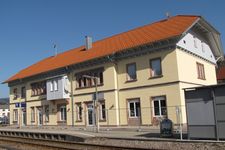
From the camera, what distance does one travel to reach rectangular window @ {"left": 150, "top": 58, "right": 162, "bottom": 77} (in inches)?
1044

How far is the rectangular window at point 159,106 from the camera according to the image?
84.6 ft

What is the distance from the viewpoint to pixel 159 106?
85.8 feet

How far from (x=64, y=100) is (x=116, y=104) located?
8171 mm

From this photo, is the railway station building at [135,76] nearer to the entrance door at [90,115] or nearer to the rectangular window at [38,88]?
the entrance door at [90,115]

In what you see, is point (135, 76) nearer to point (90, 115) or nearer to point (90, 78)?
point (90, 78)

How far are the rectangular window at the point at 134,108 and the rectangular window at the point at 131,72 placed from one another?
208cm

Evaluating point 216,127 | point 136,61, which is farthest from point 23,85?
point 216,127

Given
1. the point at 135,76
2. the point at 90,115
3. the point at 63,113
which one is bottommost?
the point at 90,115

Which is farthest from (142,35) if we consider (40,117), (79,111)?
(40,117)

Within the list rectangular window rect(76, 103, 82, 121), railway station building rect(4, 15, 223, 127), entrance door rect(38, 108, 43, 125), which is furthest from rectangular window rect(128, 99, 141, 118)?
entrance door rect(38, 108, 43, 125)

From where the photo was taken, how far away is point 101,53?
30969 mm

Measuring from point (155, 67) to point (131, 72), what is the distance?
2.71 meters

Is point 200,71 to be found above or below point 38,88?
above

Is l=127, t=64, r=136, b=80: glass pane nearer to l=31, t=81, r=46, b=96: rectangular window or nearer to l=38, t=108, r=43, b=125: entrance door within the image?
l=31, t=81, r=46, b=96: rectangular window
